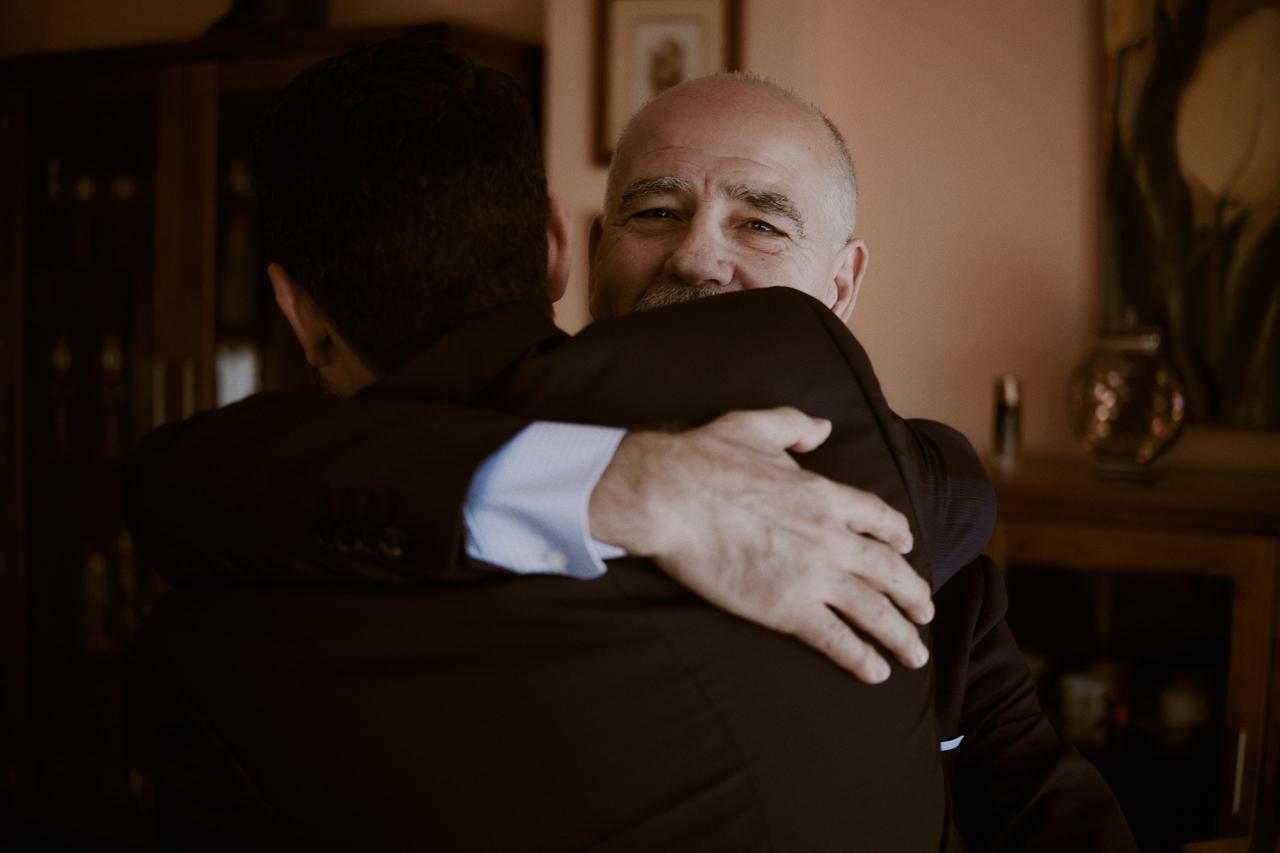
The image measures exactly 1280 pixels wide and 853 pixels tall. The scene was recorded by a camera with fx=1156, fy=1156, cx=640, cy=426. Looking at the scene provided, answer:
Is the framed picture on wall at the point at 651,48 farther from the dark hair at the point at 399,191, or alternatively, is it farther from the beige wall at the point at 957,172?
the dark hair at the point at 399,191

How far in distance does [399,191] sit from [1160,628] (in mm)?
2417

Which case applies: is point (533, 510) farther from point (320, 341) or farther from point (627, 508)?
point (320, 341)

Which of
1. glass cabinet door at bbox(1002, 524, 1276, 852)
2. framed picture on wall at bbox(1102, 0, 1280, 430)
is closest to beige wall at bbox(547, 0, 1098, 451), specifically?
framed picture on wall at bbox(1102, 0, 1280, 430)

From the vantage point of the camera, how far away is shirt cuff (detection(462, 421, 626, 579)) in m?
0.81

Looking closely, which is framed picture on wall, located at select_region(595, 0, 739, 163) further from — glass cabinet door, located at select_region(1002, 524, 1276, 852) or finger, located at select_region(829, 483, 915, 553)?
finger, located at select_region(829, 483, 915, 553)

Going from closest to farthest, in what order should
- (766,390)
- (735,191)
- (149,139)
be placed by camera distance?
(766,390) → (735,191) → (149,139)

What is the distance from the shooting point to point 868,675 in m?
0.90

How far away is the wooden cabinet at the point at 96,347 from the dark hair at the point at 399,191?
9.22ft

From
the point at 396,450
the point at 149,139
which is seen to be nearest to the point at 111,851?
the point at 149,139

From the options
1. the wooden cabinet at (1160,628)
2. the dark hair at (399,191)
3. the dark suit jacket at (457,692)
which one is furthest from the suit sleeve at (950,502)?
the wooden cabinet at (1160,628)

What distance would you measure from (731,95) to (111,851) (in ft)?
12.1

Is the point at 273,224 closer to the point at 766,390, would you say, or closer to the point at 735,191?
the point at 766,390

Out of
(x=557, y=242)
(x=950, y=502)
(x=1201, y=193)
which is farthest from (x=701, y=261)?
(x=1201, y=193)

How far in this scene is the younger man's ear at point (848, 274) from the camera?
1.66 m
